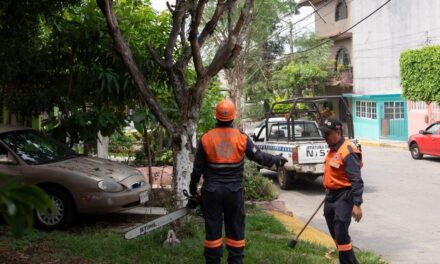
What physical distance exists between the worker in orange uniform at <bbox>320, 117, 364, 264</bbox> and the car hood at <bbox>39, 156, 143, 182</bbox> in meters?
3.38

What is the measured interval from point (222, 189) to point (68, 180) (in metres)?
3.03

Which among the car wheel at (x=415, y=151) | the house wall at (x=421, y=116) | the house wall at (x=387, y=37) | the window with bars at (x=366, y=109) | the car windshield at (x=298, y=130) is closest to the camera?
the car windshield at (x=298, y=130)

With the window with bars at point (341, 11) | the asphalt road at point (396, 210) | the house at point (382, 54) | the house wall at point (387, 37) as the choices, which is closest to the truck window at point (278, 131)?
the asphalt road at point (396, 210)

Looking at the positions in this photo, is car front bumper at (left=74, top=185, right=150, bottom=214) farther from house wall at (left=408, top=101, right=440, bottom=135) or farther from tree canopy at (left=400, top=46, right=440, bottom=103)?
house wall at (left=408, top=101, right=440, bottom=135)

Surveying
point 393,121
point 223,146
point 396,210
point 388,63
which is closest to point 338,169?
point 223,146

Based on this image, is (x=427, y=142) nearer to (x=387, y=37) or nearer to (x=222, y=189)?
(x=387, y=37)

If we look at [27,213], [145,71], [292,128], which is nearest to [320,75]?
[292,128]

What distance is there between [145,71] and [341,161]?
475cm

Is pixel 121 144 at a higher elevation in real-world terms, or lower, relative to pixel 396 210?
higher

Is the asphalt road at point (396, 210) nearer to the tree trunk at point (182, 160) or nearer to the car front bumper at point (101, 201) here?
the tree trunk at point (182, 160)

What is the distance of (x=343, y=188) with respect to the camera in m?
5.32

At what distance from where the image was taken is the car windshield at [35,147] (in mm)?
7590

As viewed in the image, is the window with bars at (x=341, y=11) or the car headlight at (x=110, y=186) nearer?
the car headlight at (x=110, y=186)

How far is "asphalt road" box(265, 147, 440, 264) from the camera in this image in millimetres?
7319
